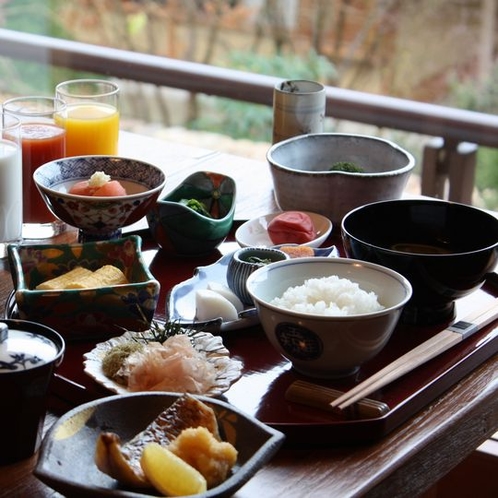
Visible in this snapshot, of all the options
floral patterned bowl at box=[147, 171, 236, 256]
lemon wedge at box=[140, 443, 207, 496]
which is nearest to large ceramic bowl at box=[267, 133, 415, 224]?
floral patterned bowl at box=[147, 171, 236, 256]

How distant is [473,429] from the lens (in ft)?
3.97

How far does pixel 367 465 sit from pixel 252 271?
41 cm

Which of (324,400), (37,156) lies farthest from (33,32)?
(324,400)

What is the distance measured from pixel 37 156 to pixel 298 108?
57 centimetres

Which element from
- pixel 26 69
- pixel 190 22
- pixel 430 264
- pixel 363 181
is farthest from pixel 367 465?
pixel 190 22

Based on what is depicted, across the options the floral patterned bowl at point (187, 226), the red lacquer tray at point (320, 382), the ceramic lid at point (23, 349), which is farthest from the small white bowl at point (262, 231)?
the ceramic lid at point (23, 349)

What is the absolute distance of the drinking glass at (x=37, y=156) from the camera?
1663 millimetres

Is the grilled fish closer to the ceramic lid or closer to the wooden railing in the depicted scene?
the ceramic lid

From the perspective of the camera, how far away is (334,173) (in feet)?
5.51

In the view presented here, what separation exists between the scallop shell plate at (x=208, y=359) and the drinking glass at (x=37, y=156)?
54 cm

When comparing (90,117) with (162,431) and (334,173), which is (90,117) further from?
(162,431)

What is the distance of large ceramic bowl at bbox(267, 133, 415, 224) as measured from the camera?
66.1 inches

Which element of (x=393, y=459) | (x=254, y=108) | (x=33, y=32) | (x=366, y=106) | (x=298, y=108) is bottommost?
(x=254, y=108)

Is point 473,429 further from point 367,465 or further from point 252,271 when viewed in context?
point 252,271
